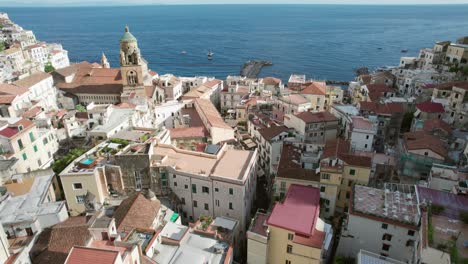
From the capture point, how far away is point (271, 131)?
4925 centimetres

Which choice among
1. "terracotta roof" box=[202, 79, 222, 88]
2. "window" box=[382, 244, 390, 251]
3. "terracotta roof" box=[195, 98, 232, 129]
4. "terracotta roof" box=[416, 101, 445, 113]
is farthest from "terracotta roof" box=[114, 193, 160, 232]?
"terracotta roof" box=[202, 79, 222, 88]

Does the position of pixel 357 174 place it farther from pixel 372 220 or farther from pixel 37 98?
pixel 37 98

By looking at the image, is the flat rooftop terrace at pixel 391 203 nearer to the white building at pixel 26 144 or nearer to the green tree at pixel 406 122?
the green tree at pixel 406 122

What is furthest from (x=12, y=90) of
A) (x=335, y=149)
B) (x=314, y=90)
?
(x=314, y=90)

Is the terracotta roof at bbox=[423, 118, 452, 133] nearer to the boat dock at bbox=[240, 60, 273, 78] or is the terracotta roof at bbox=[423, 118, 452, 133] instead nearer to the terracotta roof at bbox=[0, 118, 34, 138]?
the terracotta roof at bbox=[0, 118, 34, 138]

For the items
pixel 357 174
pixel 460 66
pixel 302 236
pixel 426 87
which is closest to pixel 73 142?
pixel 302 236

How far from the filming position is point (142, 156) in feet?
116

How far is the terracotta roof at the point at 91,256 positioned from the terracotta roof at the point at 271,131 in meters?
31.4

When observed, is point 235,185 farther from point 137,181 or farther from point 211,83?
point 211,83

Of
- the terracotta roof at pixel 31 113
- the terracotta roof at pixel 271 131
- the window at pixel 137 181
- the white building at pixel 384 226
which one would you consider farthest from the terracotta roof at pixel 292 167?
the terracotta roof at pixel 31 113

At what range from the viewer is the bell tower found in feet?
219

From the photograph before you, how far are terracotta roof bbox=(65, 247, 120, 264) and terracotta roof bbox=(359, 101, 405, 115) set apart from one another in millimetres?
49318

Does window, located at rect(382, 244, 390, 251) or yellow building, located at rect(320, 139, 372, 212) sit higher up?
yellow building, located at rect(320, 139, 372, 212)

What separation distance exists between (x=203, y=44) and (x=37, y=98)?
143 m
